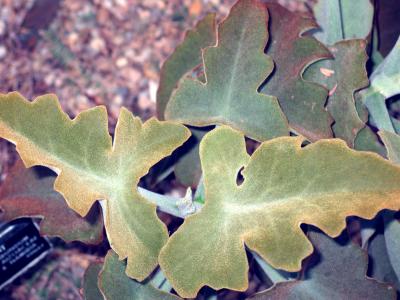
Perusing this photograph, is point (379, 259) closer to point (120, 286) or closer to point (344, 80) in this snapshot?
point (344, 80)

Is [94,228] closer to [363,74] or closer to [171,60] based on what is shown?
[171,60]

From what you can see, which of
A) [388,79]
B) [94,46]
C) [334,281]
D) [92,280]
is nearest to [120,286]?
[92,280]

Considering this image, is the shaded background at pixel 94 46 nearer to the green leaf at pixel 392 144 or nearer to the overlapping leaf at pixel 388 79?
the overlapping leaf at pixel 388 79

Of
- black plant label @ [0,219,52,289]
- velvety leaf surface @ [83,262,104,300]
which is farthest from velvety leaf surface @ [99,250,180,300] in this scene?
black plant label @ [0,219,52,289]

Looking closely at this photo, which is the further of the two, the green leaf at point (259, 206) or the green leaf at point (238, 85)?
the green leaf at point (238, 85)

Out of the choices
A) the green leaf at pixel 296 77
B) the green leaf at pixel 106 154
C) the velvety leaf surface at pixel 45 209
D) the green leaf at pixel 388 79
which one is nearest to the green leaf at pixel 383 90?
the green leaf at pixel 388 79

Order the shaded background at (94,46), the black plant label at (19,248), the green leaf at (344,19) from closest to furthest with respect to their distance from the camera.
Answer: the green leaf at (344,19), the black plant label at (19,248), the shaded background at (94,46)
